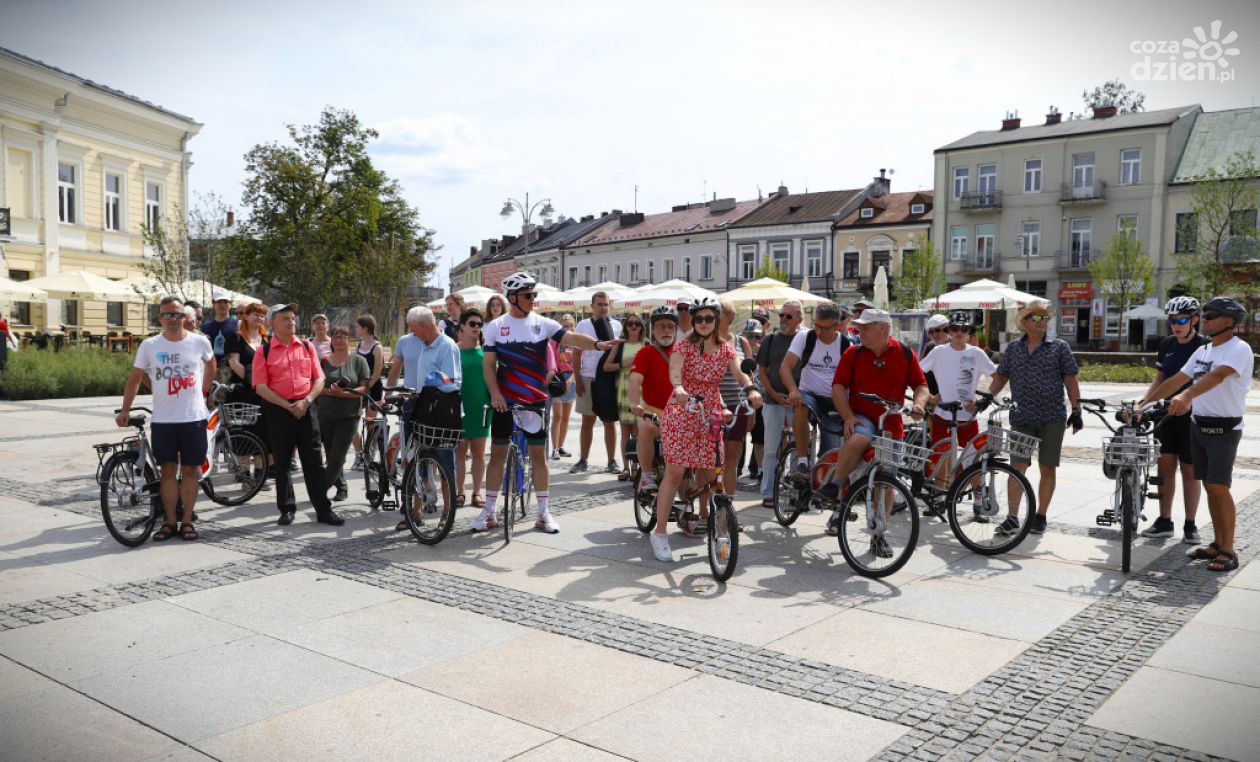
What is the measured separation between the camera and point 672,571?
6.45 metres

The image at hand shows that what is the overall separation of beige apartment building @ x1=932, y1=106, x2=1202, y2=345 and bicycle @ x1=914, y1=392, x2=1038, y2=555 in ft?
137

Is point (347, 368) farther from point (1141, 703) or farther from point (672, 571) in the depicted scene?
point (1141, 703)

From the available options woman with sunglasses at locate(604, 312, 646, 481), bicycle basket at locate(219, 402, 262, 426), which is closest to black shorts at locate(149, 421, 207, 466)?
bicycle basket at locate(219, 402, 262, 426)

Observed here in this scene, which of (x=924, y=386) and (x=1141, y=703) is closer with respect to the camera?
(x=1141, y=703)

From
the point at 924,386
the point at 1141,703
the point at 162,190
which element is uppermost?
the point at 162,190

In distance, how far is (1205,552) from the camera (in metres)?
6.71

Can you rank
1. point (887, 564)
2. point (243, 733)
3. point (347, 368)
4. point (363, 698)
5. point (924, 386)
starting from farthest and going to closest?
point (347, 368) < point (924, 386) < point (887, 564) < point (363, 698) < point (243, 733)

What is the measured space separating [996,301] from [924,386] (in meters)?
19.1

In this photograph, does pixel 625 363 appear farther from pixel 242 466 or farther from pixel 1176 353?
pixel 1176 353

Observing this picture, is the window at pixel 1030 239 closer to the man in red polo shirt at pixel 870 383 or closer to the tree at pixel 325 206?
the tree at pixel 325 206

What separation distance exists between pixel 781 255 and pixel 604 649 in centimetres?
5575

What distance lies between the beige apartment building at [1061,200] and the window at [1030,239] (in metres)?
0.05

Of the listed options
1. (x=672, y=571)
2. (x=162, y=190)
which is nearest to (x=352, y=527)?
(x=672, y=571)

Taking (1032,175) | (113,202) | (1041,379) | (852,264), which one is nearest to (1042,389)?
(1041,379)
